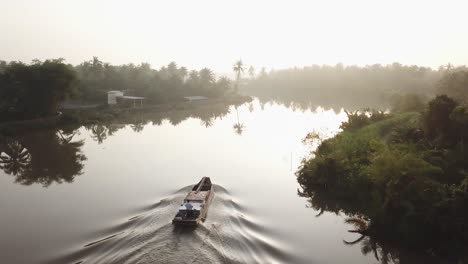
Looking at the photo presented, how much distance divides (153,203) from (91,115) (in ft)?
130

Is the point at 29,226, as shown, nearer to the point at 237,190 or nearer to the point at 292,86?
the point at 237,190

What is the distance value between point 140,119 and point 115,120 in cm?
432

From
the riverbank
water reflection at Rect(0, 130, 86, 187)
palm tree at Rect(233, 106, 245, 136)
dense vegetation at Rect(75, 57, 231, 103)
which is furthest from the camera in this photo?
dense vegetation at Rect(75, 57, 231, 103)

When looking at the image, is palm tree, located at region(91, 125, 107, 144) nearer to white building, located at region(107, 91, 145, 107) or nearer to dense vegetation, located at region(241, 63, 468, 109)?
white building, located at region(107, 91, 145, 107)

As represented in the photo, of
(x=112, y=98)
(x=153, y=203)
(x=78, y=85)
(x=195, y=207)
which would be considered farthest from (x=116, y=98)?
(x=195, y=207)

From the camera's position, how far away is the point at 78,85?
56969 millimetres

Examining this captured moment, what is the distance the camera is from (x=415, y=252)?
15.6m

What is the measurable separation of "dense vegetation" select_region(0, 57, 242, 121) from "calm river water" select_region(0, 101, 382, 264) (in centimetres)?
668

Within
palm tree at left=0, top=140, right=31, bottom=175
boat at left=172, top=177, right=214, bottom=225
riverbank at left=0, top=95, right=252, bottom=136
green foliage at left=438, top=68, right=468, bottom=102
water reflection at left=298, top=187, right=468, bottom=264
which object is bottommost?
water reflection at left=298, top=187, right=468, bottom=264

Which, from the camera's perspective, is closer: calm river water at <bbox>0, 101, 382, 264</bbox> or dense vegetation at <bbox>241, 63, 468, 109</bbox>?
calm river water at <bbox>0, 101, 382, 264</bbox>

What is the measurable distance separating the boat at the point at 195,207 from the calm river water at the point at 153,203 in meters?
0.47

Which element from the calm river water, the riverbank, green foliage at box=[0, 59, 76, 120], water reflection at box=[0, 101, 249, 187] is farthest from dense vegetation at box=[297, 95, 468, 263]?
green foliage at box=[0, 59, 76, 120]

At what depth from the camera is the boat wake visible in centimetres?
1400

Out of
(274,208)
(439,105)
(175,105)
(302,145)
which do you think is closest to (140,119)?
(175,105)
